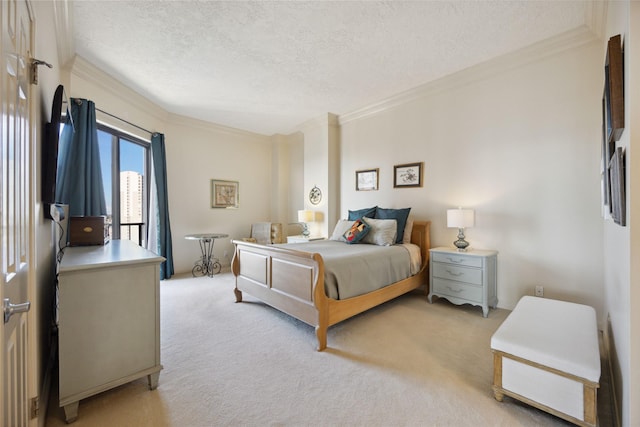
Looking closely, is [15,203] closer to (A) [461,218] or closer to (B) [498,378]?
(B) [498,378]

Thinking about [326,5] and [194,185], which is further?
[194,185]

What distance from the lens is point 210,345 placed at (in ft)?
7.75

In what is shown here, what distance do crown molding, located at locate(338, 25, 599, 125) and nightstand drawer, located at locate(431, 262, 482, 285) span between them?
2.26m

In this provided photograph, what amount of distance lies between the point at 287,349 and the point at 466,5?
10.5ft

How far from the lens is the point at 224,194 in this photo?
Answer: 18.0 feet

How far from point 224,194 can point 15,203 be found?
4.58m

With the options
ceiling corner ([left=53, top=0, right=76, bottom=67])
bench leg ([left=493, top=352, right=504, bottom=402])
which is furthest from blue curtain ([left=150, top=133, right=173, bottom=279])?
bench leg ([left=493, top=352, right=504, bottom=402])

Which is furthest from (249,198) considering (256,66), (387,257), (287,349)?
(287,349)

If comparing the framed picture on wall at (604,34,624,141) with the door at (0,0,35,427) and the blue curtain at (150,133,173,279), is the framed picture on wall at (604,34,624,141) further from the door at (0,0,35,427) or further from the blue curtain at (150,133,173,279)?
the blue curtain at (150,133,173,279)

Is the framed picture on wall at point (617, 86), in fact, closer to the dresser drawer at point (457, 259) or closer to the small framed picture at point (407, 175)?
the dresser drawer at point (457, 259)

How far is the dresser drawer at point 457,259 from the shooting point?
296 centimetres

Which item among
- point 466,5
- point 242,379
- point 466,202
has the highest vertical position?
point 466,5

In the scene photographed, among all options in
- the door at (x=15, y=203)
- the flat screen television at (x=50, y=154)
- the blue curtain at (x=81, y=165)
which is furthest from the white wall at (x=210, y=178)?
the door at (x=15, y=203)

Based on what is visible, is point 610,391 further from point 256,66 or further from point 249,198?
point 249,198
